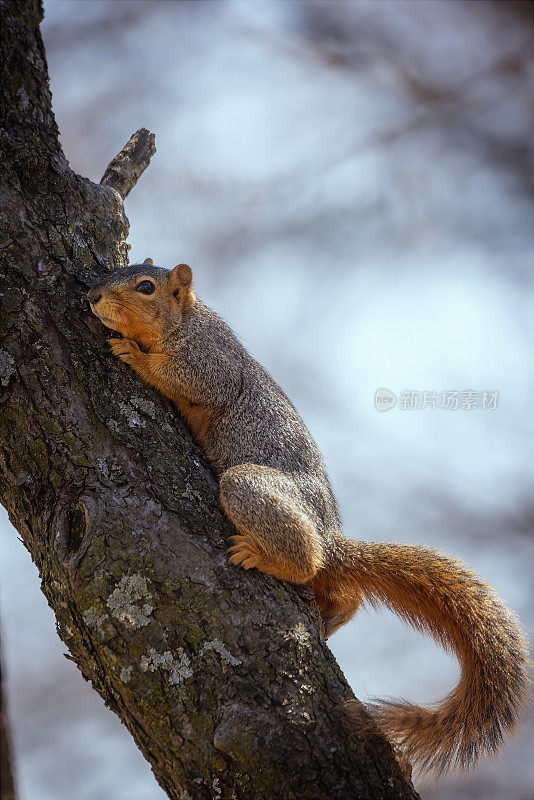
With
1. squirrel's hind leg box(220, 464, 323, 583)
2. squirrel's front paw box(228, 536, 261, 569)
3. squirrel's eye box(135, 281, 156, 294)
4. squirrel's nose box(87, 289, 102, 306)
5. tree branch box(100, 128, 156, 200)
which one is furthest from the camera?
tree branch box(100, 128, 156, 200)

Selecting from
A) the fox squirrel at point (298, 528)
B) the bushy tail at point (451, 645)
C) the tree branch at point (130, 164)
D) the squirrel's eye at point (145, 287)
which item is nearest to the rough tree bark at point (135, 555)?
the fox squirrel at point (298, 528)

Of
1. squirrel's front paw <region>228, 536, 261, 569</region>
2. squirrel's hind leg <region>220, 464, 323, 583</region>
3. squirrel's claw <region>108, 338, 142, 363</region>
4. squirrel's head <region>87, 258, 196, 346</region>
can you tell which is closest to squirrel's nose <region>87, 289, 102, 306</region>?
squirrel's head <region>87, 258, 196, 346</region>

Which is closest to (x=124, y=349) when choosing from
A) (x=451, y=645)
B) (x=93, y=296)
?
(x=93, y=296)

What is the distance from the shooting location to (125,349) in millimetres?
2863

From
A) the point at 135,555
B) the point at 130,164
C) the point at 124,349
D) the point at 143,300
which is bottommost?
the point at 135,555

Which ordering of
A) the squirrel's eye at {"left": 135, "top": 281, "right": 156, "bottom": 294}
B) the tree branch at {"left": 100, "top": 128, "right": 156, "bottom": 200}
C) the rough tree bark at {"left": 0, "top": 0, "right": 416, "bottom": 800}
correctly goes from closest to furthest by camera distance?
the rough tree bark at {"left": 0, "top": 0, "right": 416, "bottom": 800} → the squirrel's eye at {"left": 135, "top": 281, "right": 156, "bottom": 294} → the tree branch at {"left": 100, "top": 128, "right": 156, "bottom": 200}

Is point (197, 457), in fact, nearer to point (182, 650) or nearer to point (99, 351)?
point (99, 351)

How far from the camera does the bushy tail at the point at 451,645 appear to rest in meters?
2.42

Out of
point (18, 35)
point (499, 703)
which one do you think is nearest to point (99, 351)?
point (18, 35)

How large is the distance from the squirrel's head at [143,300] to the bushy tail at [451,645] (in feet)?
5.00

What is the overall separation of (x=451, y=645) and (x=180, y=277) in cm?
235

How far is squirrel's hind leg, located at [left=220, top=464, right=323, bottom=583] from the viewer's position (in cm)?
245

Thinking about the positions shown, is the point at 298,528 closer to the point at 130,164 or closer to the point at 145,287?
the point at 145,287

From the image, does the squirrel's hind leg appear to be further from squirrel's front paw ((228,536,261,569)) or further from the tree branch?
the tree branch
